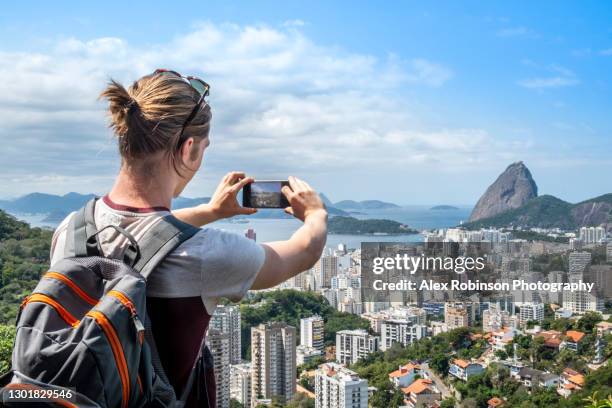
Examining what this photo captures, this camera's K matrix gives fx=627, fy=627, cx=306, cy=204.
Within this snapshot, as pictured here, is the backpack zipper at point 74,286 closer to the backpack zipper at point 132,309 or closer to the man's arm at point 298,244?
the backpack zipper at point 132,309

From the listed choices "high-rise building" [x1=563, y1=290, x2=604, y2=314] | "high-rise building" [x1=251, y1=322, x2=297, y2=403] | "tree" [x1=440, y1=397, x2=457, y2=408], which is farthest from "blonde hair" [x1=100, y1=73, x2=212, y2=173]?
"high-rise building" [x1=563, y1=290, x2=604, y2=314]

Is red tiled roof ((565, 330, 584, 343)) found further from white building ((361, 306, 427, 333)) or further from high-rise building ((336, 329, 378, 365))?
high-rise building ((336, 329, 378, 365))

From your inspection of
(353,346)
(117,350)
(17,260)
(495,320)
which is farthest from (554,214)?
(117,350)

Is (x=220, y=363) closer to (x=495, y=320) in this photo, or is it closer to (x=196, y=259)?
(x=495, y=320)

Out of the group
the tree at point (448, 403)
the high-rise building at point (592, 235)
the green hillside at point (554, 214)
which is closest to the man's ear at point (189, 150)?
the tree at point (448, 403)

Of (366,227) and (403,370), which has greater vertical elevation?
(366,227)

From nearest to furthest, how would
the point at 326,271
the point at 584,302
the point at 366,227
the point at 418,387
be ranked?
the point at 418,387
the point at 584,302
the point at 326,271
the point at 366,227

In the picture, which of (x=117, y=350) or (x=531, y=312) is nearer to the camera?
(x=117, y=350)
